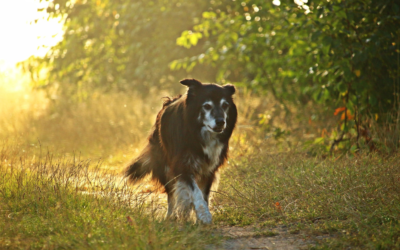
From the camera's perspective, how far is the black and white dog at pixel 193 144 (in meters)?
4.21

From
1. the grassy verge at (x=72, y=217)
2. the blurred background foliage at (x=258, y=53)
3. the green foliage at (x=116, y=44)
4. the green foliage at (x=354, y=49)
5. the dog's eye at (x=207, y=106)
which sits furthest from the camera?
the green foliage at (x=116, y=44)

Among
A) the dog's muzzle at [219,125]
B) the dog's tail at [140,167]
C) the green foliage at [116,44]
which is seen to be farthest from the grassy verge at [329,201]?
the green foliage at [116,44]

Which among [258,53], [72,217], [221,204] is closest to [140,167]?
[221,204]

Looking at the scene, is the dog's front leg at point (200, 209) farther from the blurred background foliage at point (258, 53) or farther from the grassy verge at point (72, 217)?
the blurred background foliage at point (258, 53)

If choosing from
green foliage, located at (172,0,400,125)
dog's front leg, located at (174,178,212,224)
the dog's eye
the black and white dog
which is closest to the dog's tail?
the black and white dog

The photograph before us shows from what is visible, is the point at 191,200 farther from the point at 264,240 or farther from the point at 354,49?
the point at 354,49

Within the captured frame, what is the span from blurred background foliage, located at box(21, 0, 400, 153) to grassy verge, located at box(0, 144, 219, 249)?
3.48 meters

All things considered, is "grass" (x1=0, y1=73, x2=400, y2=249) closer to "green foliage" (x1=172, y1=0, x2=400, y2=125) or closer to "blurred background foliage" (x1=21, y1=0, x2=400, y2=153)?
"green foliage" (x1=172, y1=0, x2=400, y2=125)

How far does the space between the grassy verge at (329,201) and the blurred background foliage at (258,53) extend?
1.30m

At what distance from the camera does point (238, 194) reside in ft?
15.9

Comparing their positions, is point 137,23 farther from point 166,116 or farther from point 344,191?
point 344,191

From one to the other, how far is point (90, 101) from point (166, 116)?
856 centimetres

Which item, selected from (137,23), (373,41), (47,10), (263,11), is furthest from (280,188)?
(137,23)

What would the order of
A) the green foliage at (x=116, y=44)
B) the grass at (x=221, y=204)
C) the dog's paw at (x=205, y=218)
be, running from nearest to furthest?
the grass at (x=221, y=204)
the dog's paw at (x=205, y=218)
the green foliage at (x=116, y=44)
